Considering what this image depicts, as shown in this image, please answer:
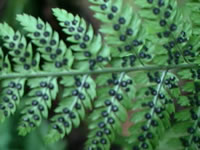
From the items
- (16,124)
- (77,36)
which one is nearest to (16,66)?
(77,36)

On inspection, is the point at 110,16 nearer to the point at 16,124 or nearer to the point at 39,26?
the point at 39,26

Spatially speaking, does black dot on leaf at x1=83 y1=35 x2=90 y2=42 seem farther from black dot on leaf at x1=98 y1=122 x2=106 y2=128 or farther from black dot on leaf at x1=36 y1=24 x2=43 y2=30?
black dot on leaf at x1=98 y1=122 x2=106 y2=128

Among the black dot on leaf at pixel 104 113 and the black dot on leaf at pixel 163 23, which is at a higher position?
the black dot on leaf at pixel 163 23

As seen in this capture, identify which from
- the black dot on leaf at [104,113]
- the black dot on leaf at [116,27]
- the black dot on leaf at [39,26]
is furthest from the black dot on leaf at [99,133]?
the black dot on leaf at [39,26]

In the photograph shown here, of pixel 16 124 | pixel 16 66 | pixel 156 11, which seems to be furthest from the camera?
pixel 16 124

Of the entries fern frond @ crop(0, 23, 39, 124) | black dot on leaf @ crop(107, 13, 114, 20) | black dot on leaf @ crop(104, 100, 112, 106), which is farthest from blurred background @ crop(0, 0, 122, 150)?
black dot on leaf @ crop(107, 13, 114, 20)

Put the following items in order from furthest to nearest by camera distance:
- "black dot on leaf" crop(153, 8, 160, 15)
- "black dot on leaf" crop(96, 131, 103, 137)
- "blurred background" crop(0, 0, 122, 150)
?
1. "blurred background" crop(0, 0, 122, 150)
2. "black dot on leaf" crop(96, 131, 103, 137)
3. "black dot on leaf" crop(153, 8, 160, 15)

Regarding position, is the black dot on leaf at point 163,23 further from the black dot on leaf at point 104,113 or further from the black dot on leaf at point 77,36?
the black dot on leaf at point 104,113

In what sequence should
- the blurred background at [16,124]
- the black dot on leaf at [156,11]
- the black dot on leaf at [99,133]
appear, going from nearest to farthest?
the black dot on leaf at [156,11], the black dot on leaf at [99,133], the blurred background at [16,124]
